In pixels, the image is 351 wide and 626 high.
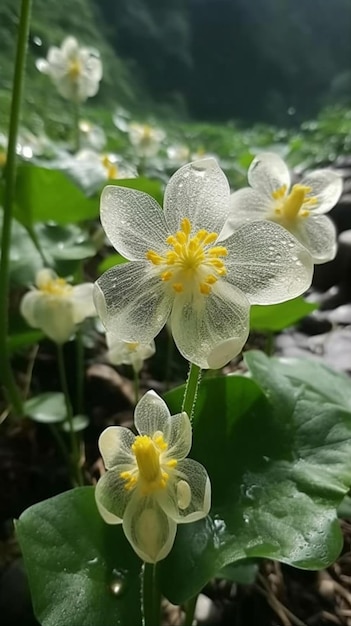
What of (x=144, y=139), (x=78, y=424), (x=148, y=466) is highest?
(x=144, y=139)

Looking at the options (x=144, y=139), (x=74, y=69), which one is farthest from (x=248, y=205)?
(x=144, y=139)

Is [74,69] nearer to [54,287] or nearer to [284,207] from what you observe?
[54,287]

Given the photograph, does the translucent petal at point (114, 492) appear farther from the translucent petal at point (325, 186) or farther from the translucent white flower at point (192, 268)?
the translucent petal at point (325, 186)

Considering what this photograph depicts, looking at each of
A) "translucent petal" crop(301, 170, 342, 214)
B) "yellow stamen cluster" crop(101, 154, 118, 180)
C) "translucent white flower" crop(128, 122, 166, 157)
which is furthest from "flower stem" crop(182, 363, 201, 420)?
"translucent white flower" crop(128, 122, 166, 157)

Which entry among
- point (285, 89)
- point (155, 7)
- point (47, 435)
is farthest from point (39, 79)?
point (285, 89)

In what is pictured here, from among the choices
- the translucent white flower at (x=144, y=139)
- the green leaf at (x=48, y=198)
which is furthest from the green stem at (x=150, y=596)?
the translucent white flower at (x=144, y=139)

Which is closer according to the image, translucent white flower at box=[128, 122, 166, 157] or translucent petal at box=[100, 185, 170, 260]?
translucent petal at box=[100, 185, 170, 260]

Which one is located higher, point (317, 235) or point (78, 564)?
point (317, 235)

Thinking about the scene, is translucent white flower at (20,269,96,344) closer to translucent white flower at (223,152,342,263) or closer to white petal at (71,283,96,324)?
white petal at (71,283,96,324)
